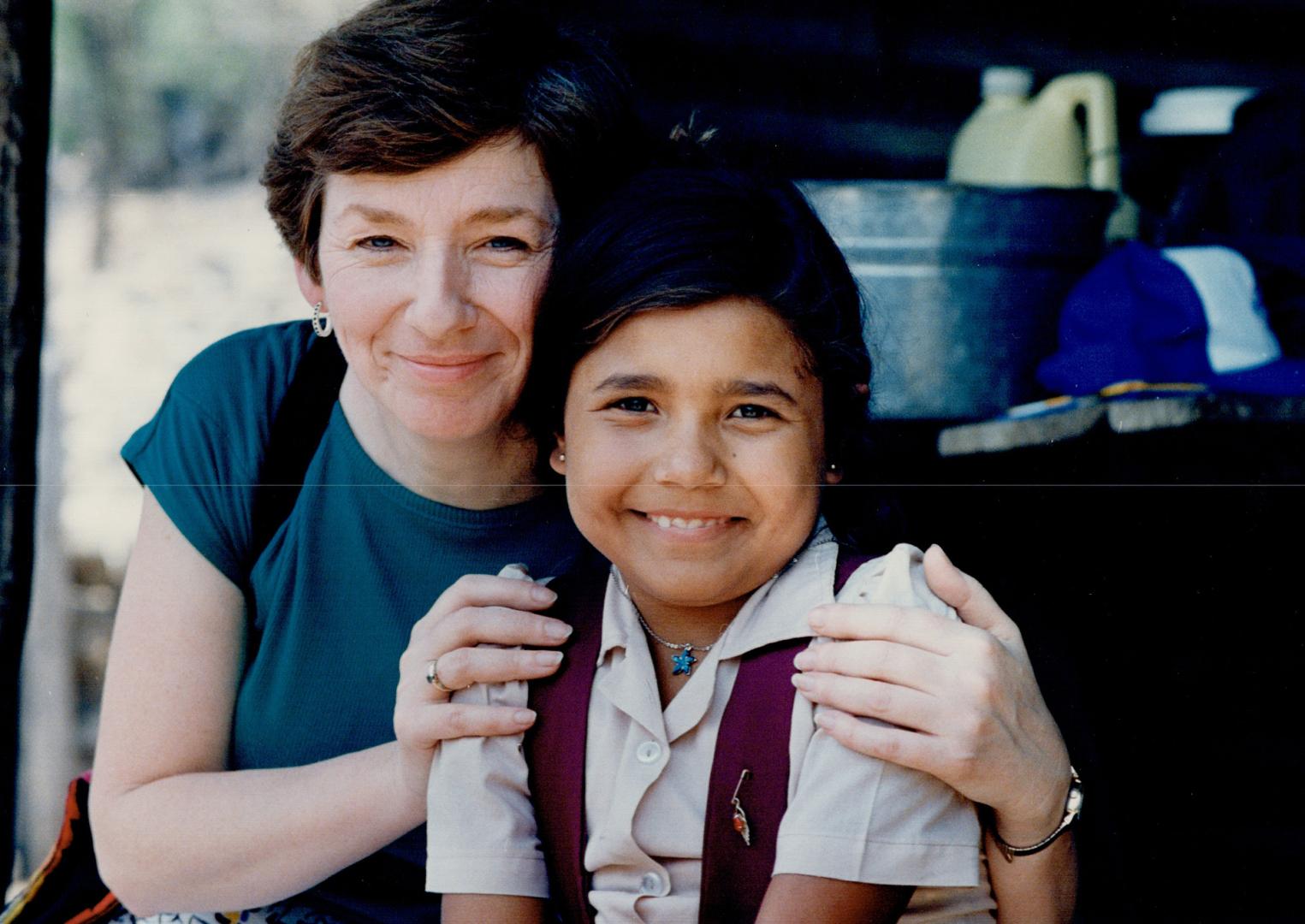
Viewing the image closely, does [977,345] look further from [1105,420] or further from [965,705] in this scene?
[965,705]

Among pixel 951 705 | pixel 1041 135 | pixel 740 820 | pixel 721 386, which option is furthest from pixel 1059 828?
pixel 1041 135

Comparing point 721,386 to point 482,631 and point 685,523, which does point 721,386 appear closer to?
point 685,523

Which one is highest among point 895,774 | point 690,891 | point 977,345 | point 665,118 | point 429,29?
point 665,118

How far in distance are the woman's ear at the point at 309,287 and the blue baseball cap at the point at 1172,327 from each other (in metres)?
1.07

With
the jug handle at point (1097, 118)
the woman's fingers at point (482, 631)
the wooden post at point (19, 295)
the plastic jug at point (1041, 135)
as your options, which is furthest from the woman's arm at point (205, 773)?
the jug handle at point (1097, 118)

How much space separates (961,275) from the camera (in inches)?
82.9

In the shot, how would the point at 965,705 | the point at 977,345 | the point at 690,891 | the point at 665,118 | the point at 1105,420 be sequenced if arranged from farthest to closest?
the point at 665,118 < the point at 977,345 < the point at 1105,420 < the point at 690,891 < the point at 965,705

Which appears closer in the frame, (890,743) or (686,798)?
(890,743)

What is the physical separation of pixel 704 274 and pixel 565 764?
1.71ft

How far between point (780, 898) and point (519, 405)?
0.65 meters

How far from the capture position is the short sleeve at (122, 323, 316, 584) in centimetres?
166

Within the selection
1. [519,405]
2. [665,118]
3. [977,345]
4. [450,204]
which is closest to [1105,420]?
[977,345]

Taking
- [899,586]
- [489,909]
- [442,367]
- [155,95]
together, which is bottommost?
[489,909]

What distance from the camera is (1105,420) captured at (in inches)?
73.2
